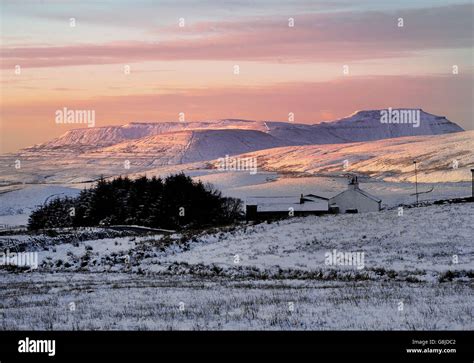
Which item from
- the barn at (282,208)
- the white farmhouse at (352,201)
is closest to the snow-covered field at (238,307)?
the barn at (282,208)

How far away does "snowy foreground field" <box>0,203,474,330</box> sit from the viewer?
18.9 metres

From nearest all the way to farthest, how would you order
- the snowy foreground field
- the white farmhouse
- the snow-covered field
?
1. the snow-covered field
2. the snowy foreground field
3. the white farmhouse

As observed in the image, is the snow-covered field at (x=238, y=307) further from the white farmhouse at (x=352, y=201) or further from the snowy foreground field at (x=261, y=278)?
the white farmhouse at (x=352, y=201)

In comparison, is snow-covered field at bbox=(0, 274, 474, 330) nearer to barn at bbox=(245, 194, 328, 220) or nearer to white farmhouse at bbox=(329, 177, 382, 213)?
barn at bbox=(245, 194, 328, 220)

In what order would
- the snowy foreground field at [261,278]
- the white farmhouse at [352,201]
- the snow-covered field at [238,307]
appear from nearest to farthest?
the snow-covered field at [238,307], the snowy foreground field at [261,278], the white farmhouse at [352,201]

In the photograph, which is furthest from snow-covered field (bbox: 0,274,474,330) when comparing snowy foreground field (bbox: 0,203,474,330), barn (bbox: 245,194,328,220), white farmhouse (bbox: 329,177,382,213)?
white farmhouse (bbox: 329,177,382,213)

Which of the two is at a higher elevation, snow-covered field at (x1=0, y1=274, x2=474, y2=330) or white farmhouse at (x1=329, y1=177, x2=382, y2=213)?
white farmhouse at (x1=329, y1=177, x2=382, y2=213)

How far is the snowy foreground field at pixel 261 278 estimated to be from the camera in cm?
1888

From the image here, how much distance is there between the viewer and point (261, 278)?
36.1m

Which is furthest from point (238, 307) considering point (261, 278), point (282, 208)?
Result: point (282, 208)

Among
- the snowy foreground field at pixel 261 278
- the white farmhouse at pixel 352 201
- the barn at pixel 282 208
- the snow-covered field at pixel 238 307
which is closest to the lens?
the snow-covered field at pixel 238 307

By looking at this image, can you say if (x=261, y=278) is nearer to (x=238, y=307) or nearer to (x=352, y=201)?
(x=238, y=307)
